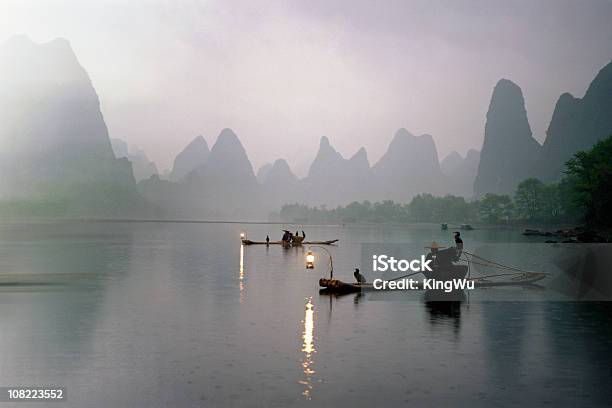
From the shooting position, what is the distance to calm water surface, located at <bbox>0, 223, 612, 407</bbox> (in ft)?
53.0

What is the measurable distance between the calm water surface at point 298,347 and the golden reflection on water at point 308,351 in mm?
61

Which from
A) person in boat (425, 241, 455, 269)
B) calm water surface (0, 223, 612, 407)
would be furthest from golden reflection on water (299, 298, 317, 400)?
person in boat (425, 241, 455, 269)

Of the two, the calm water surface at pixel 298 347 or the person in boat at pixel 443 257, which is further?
the person in boat at pixel 443 257

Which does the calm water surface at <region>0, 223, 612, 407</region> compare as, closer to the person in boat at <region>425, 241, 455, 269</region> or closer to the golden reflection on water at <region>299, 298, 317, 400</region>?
the golden reflection on water at <region>299, 298, 317, 400</region>

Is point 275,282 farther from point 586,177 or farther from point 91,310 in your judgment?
point 586,177

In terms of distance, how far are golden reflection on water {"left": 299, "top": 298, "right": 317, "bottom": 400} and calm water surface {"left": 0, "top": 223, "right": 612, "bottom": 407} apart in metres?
0.06

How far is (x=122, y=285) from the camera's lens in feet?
138

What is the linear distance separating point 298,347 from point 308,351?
0.80 metres

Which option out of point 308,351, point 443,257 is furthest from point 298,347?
point 443,257

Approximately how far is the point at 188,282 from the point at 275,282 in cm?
674

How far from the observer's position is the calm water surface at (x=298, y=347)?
16.1 metres

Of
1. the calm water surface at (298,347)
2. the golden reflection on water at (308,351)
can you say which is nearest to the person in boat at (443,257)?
the calm water surface at (298,347)

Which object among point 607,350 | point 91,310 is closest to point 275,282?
point 91,310

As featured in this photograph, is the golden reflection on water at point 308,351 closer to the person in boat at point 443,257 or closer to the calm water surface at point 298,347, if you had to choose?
the calm water surface at point 298,347
